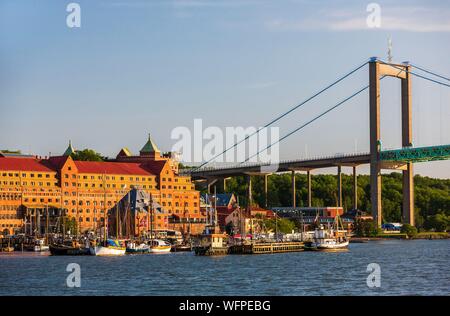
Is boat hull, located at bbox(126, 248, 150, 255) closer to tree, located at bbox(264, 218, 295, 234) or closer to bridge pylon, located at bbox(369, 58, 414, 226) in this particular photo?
tree, located at bbox(264, 218, 295, 234)

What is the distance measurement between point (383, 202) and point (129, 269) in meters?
93.2

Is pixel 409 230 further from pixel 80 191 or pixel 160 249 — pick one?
pixel 160 249

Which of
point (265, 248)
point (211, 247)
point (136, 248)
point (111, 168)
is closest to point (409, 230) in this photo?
point (111, 168)

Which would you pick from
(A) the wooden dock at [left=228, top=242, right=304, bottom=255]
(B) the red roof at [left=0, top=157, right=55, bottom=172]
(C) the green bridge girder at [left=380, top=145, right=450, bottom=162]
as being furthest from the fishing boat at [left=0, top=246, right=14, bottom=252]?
(C) the green bridge girder at [left=380, top=145, right=450, bottom=162]

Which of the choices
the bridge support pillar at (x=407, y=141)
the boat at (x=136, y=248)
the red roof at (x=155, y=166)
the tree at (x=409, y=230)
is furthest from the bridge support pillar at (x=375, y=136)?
the boat at (x=136, y=248)

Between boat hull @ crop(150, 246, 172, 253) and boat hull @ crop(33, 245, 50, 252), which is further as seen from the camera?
boat hull @ crop(33, 245, 50, 252)

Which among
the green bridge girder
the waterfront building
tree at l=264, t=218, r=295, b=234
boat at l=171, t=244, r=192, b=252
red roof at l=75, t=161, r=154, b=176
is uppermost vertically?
the green bridge girder

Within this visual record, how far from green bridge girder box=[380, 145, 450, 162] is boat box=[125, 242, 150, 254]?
43503mm

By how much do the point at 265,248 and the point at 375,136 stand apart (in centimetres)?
4505

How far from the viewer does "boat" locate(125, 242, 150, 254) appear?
8025 centimetres

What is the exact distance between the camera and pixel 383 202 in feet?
465

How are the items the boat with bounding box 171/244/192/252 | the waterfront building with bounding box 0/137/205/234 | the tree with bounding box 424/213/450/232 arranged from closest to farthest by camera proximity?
the boat with bounding box 171/244/192/252 < the waterfront building with bounding box 0/137/205/234 < the tree with bounding box 424/213/450/232

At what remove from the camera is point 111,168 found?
12056 cm
